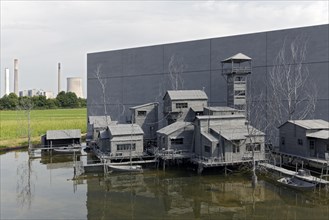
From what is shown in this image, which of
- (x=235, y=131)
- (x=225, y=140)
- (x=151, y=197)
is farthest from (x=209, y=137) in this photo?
(x=151, y=197)

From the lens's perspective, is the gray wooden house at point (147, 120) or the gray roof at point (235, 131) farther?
the gray wooden house at point (147, 120)

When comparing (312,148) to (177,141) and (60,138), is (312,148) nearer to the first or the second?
(177,141)

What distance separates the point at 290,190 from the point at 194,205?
8588mm

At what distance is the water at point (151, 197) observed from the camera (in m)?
23.3

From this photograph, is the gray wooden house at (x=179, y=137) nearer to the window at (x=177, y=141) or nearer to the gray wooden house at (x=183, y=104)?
the window at (x=177, y=141)

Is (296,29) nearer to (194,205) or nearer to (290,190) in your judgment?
(290,190)

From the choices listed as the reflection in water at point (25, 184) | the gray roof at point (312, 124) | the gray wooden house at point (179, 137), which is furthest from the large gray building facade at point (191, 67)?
the reflection in water at point (25, 184)

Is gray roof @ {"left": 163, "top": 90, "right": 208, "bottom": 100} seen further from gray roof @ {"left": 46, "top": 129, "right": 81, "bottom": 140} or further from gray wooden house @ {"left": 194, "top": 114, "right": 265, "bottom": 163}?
gray roof @ {"left": 46, "top": 129, "right": 81, "bottom": 140}

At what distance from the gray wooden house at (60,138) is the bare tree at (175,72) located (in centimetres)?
1599

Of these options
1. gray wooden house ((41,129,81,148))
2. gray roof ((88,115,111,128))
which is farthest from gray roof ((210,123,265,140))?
gray wooden house ((41,129,81,148))

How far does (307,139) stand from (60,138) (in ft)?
106

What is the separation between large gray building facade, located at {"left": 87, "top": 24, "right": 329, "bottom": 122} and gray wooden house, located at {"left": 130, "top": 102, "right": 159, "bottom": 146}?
6.92m

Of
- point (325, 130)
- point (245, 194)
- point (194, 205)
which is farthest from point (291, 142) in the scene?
point (194, 205)

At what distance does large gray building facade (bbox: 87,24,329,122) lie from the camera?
130 feet
